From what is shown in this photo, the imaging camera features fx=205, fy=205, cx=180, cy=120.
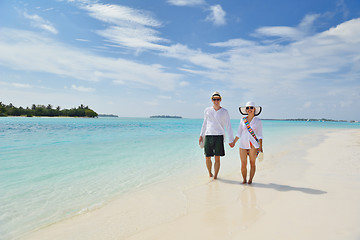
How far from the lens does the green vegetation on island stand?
4968 inches

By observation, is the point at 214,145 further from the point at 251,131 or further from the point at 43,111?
the point at 43,111

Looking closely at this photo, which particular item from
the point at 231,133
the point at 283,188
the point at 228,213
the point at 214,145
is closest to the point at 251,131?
the point at 231,133

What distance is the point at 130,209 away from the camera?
12.5 ft

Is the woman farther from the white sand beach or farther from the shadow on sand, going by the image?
the white sand beach

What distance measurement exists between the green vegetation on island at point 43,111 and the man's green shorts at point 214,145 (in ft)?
478

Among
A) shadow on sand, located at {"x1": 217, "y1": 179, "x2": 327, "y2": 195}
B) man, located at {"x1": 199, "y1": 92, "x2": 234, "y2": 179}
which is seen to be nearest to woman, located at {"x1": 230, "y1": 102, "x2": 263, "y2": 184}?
man, located at {"x1": 199, "y1": 92, "x2": 234, "y2": 179}

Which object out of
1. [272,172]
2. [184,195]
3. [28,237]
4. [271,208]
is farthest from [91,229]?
[272,172]

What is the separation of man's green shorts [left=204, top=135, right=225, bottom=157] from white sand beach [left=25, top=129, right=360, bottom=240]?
781 millimetres

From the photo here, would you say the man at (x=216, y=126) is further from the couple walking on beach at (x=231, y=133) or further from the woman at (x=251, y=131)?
the woman at (x=251, y=131)

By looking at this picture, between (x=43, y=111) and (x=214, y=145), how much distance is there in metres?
160

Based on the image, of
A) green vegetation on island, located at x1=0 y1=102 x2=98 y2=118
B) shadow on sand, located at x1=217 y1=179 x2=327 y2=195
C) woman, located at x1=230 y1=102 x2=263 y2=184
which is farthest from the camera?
green vegetation on island, located at x1=0 y1=102 x2=98 y2=118

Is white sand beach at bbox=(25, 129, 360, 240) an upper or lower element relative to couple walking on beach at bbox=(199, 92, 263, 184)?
lower

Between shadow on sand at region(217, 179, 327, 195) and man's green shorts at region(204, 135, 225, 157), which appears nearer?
shadow on sand at region(217, 179, 327, 195)

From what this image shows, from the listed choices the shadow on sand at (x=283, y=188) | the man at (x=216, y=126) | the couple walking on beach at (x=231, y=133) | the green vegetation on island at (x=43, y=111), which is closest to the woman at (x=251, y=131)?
the couple walking on beach at (x=231, y=133)
